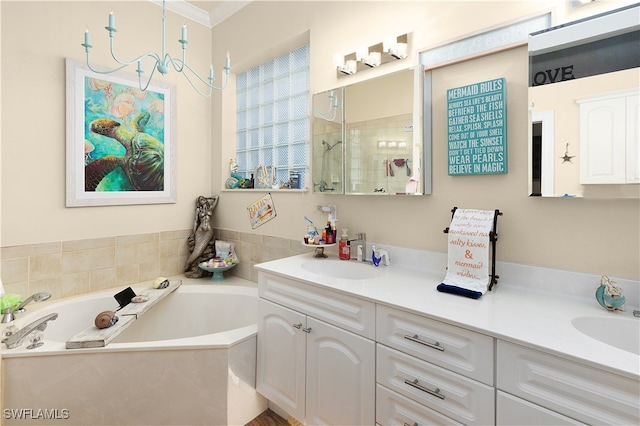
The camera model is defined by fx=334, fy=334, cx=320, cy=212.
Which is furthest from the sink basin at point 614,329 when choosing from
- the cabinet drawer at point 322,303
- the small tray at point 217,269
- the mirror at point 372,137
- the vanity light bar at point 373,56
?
the small tray at point 217,269

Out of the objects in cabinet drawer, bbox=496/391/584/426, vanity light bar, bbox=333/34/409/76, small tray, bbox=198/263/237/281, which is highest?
vanity light bar, bbox=333/34/409/76

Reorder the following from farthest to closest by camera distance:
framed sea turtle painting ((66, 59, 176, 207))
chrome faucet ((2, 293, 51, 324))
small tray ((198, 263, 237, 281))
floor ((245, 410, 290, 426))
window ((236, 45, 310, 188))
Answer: small tray ((198, 263, 237, 281)) < window ((236, 45, 310, 188)) < framed sea turtle painting ((66, 59, 176, 207)) < floor ((245, 410, 290, 426)) < chrome faucet ((2, 293, 51, 324))

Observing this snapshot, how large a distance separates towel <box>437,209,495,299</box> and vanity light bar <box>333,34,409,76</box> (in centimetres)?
93

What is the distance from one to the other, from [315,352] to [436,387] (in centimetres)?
60

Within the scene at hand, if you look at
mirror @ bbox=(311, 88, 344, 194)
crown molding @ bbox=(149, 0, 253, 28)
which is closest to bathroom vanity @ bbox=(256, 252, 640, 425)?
mirror @ bbox=(311, 88, 344, 194)

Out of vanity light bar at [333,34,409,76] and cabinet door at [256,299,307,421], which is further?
vanity light bar at [333,34,409,76]

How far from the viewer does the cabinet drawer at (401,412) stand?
120 centimetres

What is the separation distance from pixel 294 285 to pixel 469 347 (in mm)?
855

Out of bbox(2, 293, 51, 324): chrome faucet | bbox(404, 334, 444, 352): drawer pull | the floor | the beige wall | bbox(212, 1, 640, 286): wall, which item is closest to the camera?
bbox(404, 334, 444, 352): drawer pull

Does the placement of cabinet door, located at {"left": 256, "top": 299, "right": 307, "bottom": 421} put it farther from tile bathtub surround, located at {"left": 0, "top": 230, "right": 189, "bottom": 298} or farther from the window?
tile bathtub surround, located at {"left": 0, "top": 230, "right": 189, "bottom": 298}

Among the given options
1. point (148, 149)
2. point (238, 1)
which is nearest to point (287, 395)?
point (148, 149)

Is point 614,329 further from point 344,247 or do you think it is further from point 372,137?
point 372,137

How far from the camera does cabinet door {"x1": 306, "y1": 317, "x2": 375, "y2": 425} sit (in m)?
1.38

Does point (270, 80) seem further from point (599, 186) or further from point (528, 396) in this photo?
point (528, 396)
